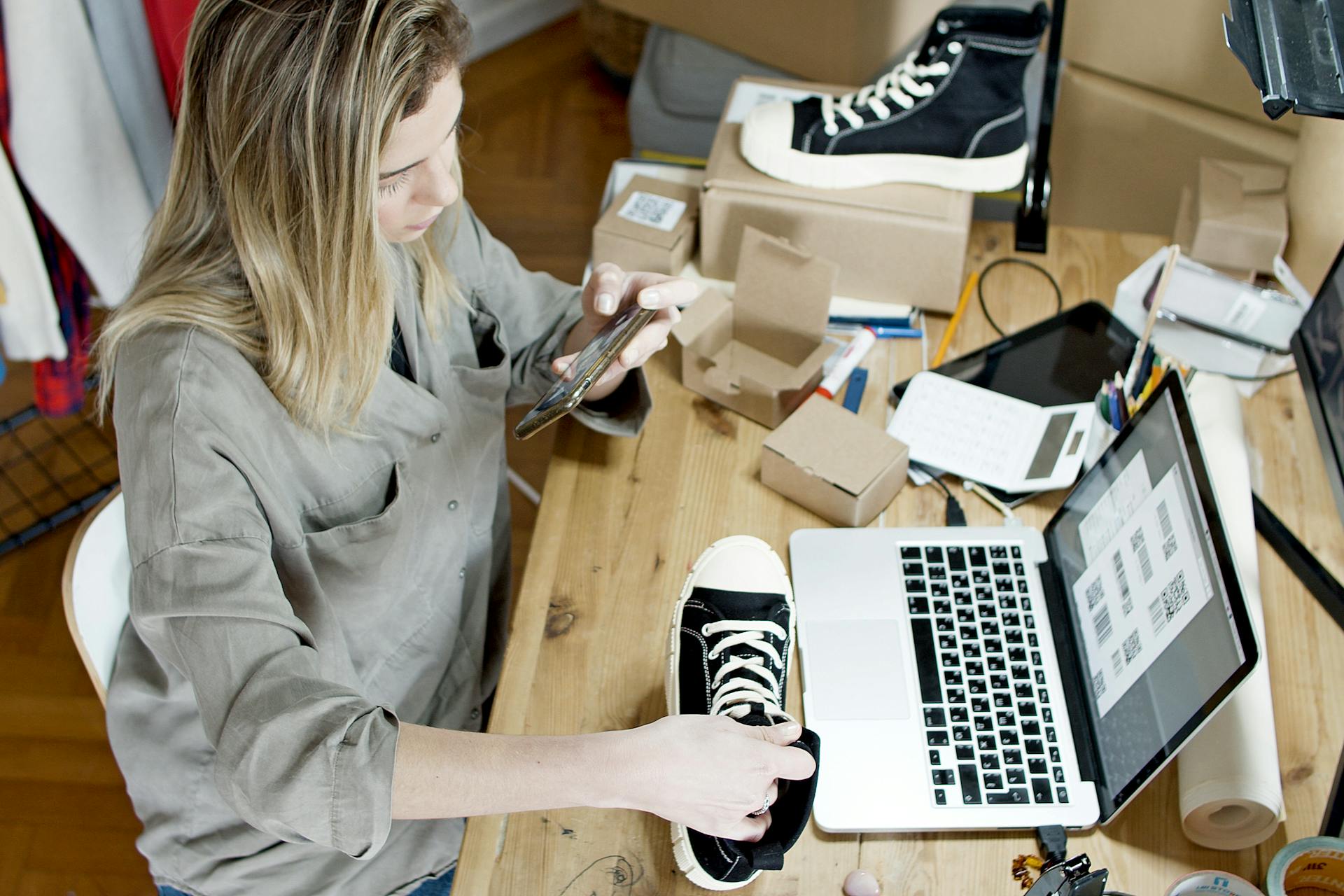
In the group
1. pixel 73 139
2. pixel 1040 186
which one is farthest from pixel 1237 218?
pixel 73 139

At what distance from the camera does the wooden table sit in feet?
2.76

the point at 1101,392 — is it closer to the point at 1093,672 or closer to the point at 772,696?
the point at 1093,672

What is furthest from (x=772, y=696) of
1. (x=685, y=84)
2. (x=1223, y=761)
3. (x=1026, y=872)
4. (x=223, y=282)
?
(x=685, y=84)

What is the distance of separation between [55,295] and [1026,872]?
149cm

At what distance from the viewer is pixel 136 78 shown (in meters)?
1.39

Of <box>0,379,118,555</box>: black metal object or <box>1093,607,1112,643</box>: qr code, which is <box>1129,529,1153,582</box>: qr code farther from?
<box>0,379,118,555</box>: black metal object

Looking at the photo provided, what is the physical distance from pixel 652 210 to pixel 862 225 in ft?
0.87

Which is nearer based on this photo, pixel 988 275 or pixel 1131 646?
pixel 1131 646

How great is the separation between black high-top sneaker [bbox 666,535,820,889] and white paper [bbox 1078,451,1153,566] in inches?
10.4

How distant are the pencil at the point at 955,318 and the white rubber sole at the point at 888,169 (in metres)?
0.12

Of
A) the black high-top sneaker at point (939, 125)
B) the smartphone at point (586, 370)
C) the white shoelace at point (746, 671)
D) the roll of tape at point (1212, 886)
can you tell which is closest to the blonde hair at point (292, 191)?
the smartphone at point (586, 370)

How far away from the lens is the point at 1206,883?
0.75 metres

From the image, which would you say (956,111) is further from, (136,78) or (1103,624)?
(136,78)

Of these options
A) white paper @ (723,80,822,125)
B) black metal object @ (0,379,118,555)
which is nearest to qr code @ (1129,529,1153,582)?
white paper @ (723,80,822,125)
